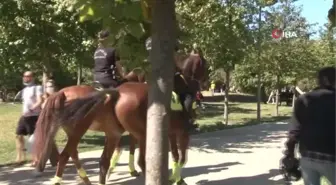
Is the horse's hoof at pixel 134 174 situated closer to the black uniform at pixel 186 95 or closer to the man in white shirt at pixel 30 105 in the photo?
the black uniform at pixel 186 95

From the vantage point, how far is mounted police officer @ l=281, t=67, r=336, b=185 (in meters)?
4.17

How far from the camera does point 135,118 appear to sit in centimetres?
693

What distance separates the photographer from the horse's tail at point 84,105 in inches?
264

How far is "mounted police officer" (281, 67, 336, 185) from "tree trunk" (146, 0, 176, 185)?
6.52 ft

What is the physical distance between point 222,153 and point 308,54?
11531mm

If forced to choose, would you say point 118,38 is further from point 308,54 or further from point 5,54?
point 308,54

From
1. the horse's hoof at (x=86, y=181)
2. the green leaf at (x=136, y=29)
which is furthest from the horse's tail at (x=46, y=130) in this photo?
the green leaf at (x=136, y=29)

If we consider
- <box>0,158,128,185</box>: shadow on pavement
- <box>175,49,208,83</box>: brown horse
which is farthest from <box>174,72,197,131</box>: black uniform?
<box>0,158,128,185</box>: shadow on pavement

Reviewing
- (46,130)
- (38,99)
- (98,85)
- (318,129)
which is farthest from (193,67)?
(318,129)

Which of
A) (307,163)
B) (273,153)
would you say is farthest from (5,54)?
(307,163)

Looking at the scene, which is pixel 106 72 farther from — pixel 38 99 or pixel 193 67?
pixel 38 99

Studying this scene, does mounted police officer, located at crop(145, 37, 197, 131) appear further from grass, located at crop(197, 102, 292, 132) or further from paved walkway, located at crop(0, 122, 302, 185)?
grass, located at crop(197, 102, 292, 132)

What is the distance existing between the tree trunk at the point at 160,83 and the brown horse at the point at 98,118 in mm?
4144

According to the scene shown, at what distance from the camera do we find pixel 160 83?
8.25ft
